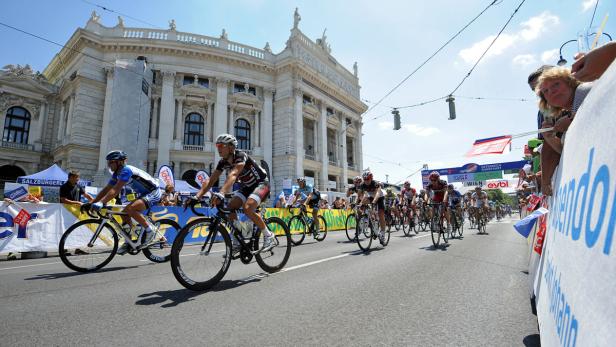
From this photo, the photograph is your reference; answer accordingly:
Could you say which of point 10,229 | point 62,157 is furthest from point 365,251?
point 62,157

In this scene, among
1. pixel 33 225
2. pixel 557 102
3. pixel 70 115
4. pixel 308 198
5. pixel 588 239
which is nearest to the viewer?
pixel 588 239

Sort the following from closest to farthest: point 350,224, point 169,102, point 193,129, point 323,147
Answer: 1. point 350,224
2. point 169,102
3. point 193,129
4. point 323,147

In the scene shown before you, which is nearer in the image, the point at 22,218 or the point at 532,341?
the point at 532,341

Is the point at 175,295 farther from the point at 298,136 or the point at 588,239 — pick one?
the point at 298,136

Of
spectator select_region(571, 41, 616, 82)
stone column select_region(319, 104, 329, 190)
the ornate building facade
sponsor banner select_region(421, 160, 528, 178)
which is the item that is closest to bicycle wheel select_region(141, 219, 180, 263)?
spectator select_region(571, 41, 616, 82)

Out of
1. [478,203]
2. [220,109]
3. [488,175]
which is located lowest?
[478,203]

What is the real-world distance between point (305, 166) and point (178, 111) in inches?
562

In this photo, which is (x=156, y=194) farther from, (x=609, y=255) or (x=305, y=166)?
(x=305, y=166)

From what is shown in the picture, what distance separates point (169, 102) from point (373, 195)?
26.5 meters

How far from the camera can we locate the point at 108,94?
2609cm

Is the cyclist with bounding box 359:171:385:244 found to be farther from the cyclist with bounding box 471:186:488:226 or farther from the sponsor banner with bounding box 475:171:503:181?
the sponsor banner with bounding box 475:171:503:181

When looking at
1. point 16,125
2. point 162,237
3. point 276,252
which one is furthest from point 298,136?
point 276,252

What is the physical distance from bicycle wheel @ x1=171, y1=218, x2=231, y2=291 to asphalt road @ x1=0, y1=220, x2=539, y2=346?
0.59 ft

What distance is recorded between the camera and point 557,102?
228cm
